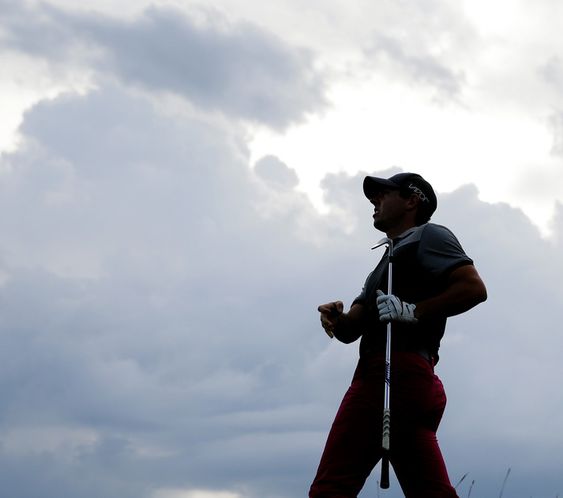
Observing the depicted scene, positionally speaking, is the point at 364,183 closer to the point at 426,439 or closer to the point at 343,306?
the point at 343,306

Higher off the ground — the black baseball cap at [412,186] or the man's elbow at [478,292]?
the black baseball cap at [412,186]

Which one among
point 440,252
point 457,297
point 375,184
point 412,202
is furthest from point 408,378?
point 375,184

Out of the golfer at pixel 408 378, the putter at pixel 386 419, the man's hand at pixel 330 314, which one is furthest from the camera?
the man's hand at pixel 330 314

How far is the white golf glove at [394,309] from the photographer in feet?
19.4

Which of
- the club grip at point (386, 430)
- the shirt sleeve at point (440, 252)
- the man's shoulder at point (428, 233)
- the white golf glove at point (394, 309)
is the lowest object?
the club grip at point (386, 430)

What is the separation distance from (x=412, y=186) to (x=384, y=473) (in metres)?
1.94

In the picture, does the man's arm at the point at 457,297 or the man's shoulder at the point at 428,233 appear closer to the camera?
the man's arm at the point at 457,297

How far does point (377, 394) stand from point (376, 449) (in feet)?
1.07

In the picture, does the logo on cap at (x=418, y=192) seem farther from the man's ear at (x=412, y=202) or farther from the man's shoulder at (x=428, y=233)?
the man's shoulder at (x=428, y=233)

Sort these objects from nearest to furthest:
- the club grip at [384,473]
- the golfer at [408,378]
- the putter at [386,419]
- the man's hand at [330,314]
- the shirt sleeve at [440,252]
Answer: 1. the club grip at [384,473]
2. the putter at [386,419]
3. the golfer at [408,378]
4. the shirt sleeve at [440,252]
5. the man's hand at [330,314]

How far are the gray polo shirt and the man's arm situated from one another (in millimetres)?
58

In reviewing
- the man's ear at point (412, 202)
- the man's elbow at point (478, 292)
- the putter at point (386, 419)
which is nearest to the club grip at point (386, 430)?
the putter at point (386, 419)

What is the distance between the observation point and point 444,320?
20.4 ft

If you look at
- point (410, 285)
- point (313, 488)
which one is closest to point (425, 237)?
point (410, 285)
